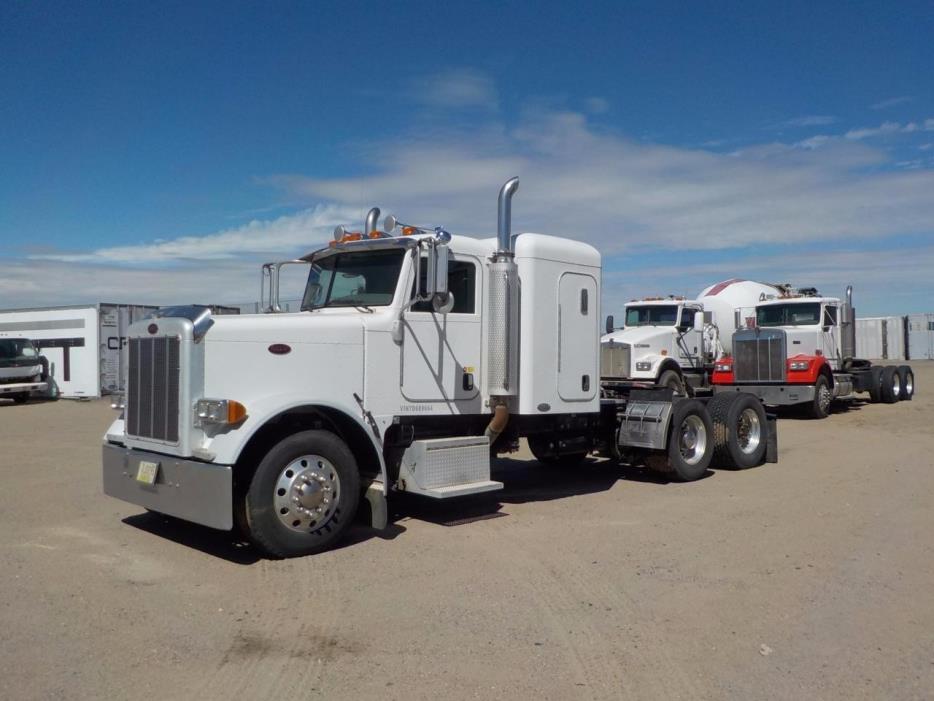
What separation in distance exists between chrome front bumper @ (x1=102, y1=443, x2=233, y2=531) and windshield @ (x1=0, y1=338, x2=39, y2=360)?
19.7m

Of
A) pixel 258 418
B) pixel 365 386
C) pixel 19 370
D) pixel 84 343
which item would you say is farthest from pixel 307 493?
pixel 84 343

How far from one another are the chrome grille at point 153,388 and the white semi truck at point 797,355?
1504cm

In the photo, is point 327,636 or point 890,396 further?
point 890,396

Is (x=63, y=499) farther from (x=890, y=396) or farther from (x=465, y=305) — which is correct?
(x=890, y=396)

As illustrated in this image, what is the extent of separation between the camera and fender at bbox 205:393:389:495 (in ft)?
20.4

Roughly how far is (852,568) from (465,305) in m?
3.99

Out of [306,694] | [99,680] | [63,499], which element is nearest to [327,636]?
[306,694]

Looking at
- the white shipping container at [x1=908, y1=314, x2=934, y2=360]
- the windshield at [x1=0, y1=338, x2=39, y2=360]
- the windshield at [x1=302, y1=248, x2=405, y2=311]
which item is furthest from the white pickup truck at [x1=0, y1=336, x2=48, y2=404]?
the white shipping container at [x1=908, y1=314, x2=934, y2=360]

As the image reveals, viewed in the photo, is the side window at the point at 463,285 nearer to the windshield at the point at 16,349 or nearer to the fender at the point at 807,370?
the fender at the point at 807,370

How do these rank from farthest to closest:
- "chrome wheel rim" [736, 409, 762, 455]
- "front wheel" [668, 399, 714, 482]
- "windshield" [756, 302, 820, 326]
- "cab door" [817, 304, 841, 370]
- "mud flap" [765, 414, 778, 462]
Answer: "windshield" [756, 302, 820, 326] < "cab door" [817, 304, 841, 370] < "mud flap" [765, 414, 778, 462] < "chrome wheel rim" [736, 409, 762, 455] < "front wheel" [668, 399, 714, 482]

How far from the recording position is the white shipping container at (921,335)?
152 feet

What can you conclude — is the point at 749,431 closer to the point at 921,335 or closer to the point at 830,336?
the point at 830,336

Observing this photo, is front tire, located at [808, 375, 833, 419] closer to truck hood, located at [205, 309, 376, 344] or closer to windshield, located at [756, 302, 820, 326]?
windshield, located at [756, 302, 820, 326]

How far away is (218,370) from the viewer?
6.46 m
